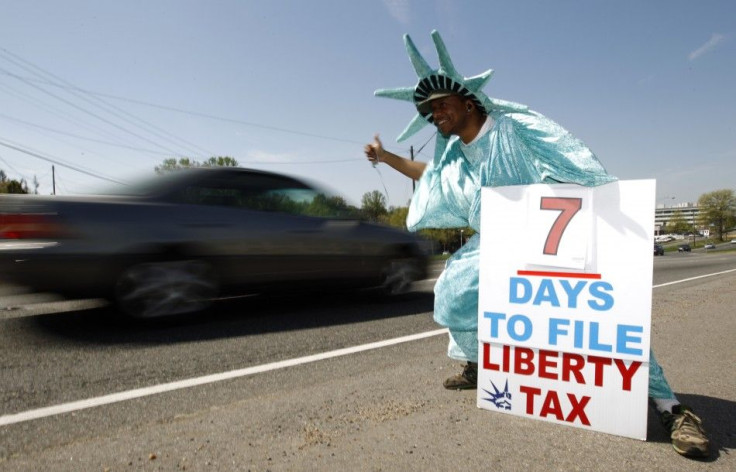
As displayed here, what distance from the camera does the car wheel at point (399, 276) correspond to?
6.12 m

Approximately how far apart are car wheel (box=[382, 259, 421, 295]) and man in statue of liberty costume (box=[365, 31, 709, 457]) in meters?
3.47

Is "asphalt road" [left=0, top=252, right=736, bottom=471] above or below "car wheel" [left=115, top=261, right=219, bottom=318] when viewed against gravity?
below

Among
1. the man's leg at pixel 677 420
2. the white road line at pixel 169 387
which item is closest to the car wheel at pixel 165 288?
the white road line at pixel 169 387

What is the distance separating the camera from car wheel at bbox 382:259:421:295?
241 inches

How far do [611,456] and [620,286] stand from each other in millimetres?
698

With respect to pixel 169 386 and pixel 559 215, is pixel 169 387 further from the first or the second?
pixel 559 215

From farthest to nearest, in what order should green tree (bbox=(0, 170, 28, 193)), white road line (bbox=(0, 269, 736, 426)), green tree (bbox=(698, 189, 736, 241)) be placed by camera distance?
green tree (bbox=(698, 189, 736, 241))
green tree (bbox=(0, 170, 28, 193))
white road line (bbox=(0, 269, 736, 426))

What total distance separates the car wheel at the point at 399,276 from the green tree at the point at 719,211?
117 m

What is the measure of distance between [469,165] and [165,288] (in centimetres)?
324

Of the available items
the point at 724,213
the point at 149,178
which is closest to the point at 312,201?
the point at 149,178

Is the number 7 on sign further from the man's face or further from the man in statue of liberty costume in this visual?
the man's face

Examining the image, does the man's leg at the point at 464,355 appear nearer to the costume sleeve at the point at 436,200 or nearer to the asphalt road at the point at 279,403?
the asphalt road at the point at 279,403

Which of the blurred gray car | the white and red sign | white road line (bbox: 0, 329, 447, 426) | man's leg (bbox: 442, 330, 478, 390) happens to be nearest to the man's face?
the white and red sign

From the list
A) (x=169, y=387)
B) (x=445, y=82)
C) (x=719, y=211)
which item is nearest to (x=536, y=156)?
(x=445, y=82)
